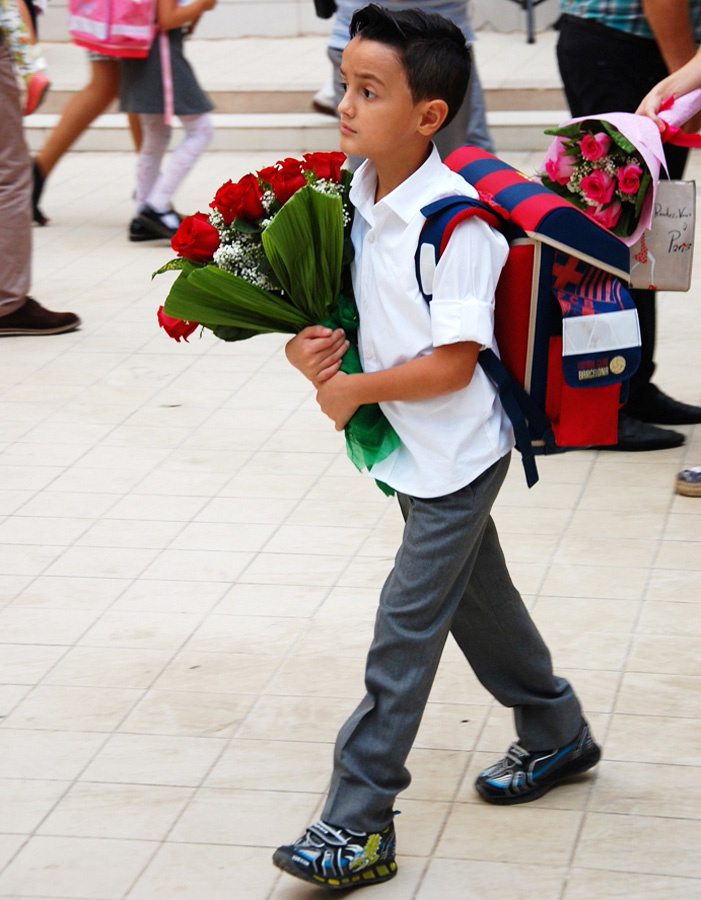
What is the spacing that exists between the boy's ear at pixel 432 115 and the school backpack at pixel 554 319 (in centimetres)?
16

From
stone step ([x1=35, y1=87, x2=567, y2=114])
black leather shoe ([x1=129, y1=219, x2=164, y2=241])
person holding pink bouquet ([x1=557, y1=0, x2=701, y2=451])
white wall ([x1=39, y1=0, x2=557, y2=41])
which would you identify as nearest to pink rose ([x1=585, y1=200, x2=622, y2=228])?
person holding pink bouquet ([x1=557, y1=0, x2=701, y2=451])

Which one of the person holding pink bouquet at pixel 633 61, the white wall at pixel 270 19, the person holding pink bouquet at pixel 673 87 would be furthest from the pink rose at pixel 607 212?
the white wall at pixel 270 19

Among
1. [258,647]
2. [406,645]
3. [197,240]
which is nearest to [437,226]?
[197,240]

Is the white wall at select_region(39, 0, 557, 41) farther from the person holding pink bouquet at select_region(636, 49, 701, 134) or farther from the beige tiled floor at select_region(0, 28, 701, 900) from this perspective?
the person holding pink bouquet at select_region(636, 49, 701, 134)

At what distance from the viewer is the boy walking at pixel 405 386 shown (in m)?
2.35

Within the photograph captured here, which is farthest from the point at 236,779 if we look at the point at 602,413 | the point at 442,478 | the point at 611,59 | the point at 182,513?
the point at 611,59

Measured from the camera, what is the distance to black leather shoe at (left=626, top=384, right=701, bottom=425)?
472cm

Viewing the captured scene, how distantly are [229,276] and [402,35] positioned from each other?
50cm

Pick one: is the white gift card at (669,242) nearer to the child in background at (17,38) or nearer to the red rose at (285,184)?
the red rose at (285,184)

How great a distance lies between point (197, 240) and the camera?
2439 millimetres

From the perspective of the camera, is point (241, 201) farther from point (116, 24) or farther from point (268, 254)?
point (116, 24)

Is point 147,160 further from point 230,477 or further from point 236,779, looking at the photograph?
point 236,779

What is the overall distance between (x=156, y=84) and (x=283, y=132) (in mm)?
2283

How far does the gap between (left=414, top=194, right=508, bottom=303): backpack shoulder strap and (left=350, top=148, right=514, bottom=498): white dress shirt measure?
14 mm
